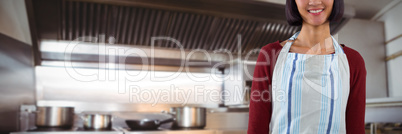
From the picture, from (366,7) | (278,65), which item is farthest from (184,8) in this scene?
(366,7)

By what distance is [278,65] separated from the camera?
89 centimetres

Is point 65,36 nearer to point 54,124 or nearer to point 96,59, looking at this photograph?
point 96,59

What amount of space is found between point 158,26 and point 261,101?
1.88m

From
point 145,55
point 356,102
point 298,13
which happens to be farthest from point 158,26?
point 356,102

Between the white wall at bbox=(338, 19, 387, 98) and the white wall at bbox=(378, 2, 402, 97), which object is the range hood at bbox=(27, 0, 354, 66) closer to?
the white wall at bbox=(338, 19, 387, 98)

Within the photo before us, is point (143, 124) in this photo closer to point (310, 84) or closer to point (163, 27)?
point (163, 27)

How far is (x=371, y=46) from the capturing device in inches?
131

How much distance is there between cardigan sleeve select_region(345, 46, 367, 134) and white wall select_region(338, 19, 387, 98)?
256 centimetres

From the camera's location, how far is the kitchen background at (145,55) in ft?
7.41

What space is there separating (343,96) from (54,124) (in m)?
1.89

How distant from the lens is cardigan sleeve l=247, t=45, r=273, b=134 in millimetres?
833

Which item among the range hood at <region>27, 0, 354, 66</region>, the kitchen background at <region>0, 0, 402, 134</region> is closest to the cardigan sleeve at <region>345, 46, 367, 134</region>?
the kitchen background at <region>0, 0, 402, 134</region>

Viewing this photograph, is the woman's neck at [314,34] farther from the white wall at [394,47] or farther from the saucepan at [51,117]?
the white wall at [394,47]

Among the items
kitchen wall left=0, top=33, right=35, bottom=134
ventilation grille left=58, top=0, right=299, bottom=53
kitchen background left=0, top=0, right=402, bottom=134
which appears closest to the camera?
kitchen wall left=0, top=33, right=35, bottom=134
